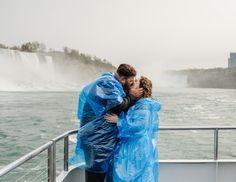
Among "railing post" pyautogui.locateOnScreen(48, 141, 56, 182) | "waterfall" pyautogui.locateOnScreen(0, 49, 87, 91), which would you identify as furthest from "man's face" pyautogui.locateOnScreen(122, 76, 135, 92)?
"waterfall" pyautogui.locateOnScreen(0, 49, 87, 91)

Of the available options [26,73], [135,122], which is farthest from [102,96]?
[26,73]

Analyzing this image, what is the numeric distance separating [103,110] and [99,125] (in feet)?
0.31

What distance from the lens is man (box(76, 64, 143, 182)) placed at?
2.32m

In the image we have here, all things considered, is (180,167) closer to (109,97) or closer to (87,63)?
(109,97)

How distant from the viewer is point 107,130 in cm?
239

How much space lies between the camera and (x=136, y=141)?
2.36m

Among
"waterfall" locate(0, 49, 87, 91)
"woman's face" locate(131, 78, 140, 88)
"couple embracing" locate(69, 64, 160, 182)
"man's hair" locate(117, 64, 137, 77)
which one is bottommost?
"couple embracing" locate(69, 64, 160, 182)

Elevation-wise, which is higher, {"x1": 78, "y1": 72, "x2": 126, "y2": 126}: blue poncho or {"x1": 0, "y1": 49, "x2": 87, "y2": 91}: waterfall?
{"x1": 0, "y1": 49, "x2": 87, "y2": 91}: waterfall

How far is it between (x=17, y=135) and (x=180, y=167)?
13.9 meters

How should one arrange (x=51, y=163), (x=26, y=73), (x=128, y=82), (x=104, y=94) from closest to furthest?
(x=104, y=94) → (x=128, y=82) → (x=51, y=163) → (x=26, y=73)

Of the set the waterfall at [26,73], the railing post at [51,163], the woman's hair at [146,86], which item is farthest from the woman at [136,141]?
the waterfall at [26,73]

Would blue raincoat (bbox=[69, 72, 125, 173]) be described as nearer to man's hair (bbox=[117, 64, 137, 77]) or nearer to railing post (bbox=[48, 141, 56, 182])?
man's hair (bbox=[117, 64, 137, 77])

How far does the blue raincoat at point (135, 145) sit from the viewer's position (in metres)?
2.33

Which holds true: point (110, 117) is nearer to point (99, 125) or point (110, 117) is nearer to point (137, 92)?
point (99, 125)
